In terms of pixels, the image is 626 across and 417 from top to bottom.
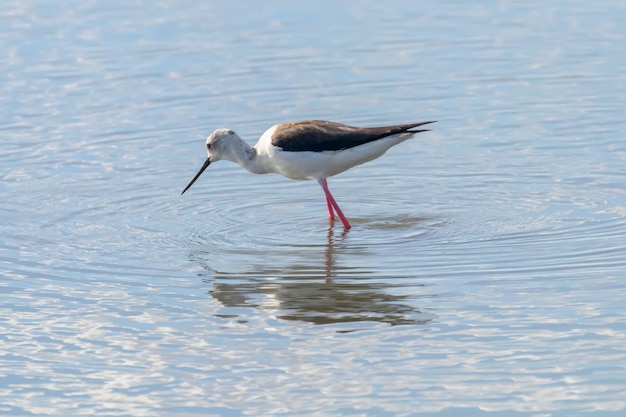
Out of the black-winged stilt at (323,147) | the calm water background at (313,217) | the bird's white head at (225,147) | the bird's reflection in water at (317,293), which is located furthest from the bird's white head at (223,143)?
the bird's reflection in water at (317,293)

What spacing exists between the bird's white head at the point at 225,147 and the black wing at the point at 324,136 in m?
0.53

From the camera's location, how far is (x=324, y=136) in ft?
38.6

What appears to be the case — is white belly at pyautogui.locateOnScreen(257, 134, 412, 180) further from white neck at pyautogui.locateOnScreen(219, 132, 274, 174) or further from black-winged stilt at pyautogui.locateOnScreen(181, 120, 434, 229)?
white neck at pyautogui.locateOnScreen(219, 132, 274, 174)

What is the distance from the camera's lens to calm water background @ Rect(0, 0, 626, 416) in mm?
7750

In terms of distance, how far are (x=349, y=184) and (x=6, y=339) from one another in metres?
5.17

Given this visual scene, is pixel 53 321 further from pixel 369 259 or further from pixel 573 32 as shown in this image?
pixel 573 32

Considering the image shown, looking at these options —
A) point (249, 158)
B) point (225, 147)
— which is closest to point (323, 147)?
point (249, 158)

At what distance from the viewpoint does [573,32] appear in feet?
60.7

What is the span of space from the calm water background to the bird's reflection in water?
0.03 metres

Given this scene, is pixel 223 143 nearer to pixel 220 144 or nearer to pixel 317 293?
pixel 220 144

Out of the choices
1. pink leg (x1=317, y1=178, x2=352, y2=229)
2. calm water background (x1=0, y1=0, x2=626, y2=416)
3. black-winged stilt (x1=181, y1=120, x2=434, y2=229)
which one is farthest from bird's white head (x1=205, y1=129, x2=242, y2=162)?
pink leg (x1=317, y1=178, x2=352, y2=229)

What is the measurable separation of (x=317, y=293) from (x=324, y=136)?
8.27 ft

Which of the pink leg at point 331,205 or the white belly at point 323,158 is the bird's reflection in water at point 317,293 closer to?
the pink leg at point 331,205

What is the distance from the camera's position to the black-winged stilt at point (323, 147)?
11594 millimetres
